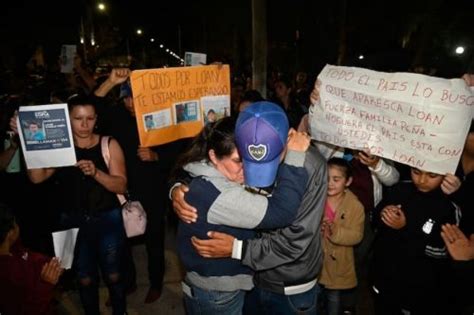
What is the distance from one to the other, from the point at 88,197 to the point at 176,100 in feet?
3.98

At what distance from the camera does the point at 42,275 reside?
2732 mm

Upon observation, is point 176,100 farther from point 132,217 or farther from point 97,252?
point 97,252

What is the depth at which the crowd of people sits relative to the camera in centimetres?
205

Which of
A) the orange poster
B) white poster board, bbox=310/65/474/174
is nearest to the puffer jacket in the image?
white poster board, bbox=310/65/474/174

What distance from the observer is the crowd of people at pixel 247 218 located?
6.74ft

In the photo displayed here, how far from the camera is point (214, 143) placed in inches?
87.9

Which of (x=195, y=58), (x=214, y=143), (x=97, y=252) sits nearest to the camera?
(x=214, y=143)

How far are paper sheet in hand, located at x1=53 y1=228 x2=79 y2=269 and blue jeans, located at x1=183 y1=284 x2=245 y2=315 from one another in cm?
156

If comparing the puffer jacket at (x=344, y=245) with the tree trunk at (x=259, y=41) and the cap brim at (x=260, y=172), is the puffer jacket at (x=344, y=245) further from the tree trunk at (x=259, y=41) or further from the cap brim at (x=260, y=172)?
the tree trunk at (x=259, y=41)

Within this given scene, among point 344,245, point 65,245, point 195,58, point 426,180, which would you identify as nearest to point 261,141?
point 426,180

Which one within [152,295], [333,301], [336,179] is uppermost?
[336,179]

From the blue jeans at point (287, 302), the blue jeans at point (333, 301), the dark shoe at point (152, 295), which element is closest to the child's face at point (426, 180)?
the blue jeans at point (287, 302)

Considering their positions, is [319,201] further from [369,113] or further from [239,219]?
[369,113]

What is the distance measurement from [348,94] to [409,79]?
418mm
